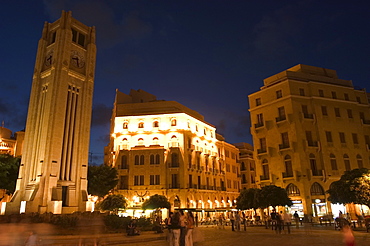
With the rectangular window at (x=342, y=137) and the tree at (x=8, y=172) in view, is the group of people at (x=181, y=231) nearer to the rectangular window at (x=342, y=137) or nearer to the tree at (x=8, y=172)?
the tree at (x=8, y=172)

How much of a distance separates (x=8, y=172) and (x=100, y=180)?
11.3 metres

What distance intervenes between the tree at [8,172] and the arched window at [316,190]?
37.0 metres

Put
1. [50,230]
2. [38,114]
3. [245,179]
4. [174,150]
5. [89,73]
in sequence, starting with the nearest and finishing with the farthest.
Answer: [50,230] → [38,114] → [89,73] → [174,150] → [245,179]

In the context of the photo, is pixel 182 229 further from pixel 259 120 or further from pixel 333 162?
pixel 259 120

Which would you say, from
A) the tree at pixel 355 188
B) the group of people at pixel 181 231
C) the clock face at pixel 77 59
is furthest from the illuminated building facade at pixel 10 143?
the group of people at pixel 181 231

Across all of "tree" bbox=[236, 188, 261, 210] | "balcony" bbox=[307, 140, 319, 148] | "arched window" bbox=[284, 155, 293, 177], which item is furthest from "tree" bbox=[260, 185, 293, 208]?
"balcony" bbox=[307, 140, 319, 148]

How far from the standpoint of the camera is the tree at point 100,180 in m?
41.6

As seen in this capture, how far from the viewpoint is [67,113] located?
37156 millimetres

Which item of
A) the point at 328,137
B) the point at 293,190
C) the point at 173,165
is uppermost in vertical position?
the point at 328,137

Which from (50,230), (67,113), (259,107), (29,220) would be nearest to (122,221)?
(50,230)

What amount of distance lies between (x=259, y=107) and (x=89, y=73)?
2443 cm

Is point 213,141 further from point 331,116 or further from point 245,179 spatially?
point 331,116

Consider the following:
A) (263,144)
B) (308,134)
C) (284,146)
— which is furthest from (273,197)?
(308,134)

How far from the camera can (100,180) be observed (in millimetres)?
41781
